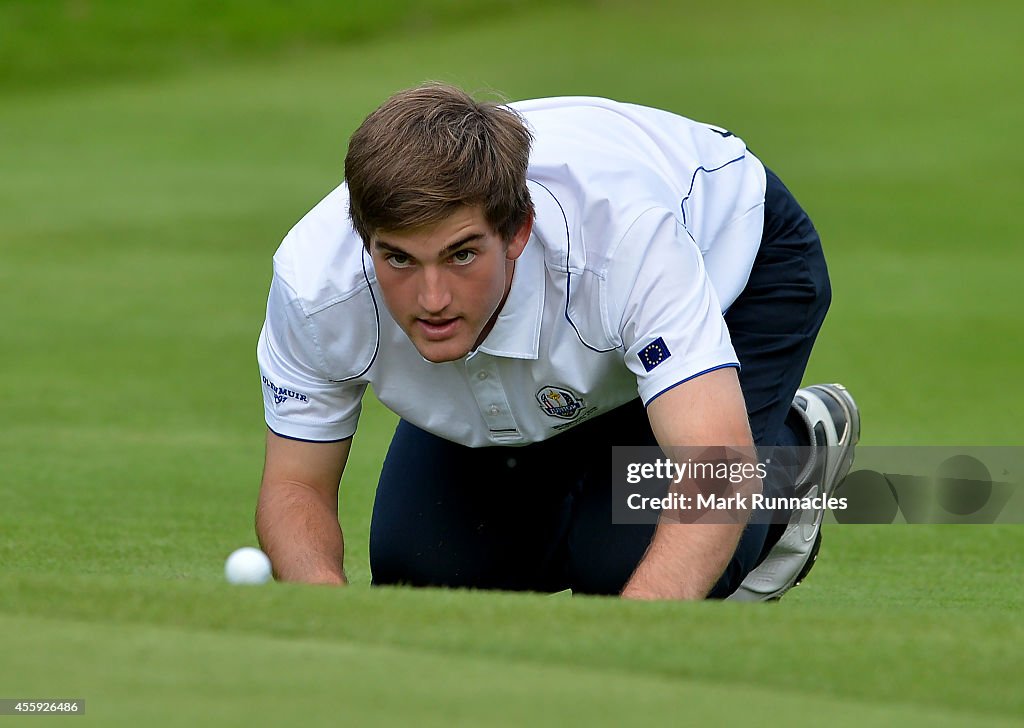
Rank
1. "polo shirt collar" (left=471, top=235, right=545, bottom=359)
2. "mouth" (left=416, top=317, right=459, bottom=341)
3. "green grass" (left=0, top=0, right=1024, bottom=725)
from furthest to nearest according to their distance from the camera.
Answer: "polo shirt collar" (left=471, top=235, right=545, bottom=359) → "mouth" (left=416, top=317, right=459, bottom=341) → "green grass" (left=0, top=0, right=1024, bottom=725)

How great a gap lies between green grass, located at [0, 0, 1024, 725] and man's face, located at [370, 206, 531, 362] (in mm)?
527

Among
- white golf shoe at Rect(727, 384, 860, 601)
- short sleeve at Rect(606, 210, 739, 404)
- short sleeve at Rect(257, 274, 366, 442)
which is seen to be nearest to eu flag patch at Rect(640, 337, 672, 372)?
short sleeve at Rect(606, 210, 739, 404)

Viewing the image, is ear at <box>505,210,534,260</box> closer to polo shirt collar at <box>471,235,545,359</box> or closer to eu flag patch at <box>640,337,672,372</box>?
polo shirt collar at <box>471,235,545,359</box>

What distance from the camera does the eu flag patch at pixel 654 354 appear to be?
309 cm

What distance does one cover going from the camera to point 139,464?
18.0ft

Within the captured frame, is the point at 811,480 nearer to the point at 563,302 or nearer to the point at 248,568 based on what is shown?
the point at 563,302

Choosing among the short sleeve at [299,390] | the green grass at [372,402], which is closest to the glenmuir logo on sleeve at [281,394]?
the short sleeve at [299,390]

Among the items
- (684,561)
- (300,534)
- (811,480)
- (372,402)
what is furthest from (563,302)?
(372,402)

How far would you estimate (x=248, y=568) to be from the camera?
10.9ft

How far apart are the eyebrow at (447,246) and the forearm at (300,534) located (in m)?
0.71

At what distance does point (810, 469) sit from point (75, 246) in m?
6.84

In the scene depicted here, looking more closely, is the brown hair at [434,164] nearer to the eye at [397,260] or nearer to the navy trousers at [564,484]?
the eye at [397,260]

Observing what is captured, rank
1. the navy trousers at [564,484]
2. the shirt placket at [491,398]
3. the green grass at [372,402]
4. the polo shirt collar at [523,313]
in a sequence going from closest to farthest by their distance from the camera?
the green grass at [372,402], the polo shirt collar at [523,313], the shirt placket at [491,398], the navy trousers at [564,484]

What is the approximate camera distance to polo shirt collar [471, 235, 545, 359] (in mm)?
3264
